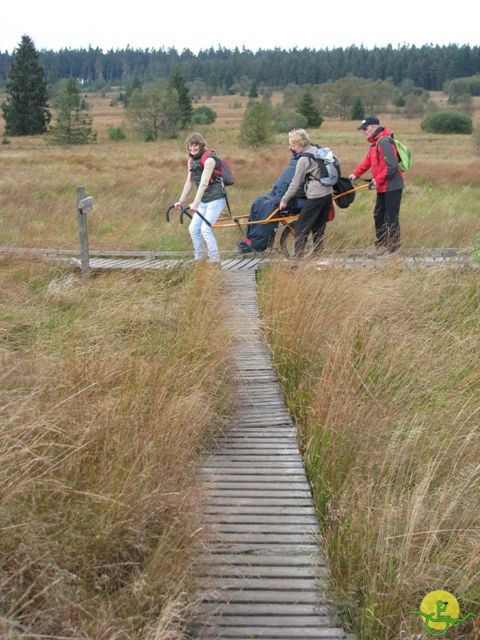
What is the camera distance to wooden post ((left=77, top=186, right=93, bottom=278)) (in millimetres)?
7309

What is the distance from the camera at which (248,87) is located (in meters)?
130

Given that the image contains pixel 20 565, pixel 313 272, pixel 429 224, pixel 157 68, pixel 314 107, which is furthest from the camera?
pixel 157 68

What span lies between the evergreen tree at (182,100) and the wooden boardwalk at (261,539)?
5694 cm

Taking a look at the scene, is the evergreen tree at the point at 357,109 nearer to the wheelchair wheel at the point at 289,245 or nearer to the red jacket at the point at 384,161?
the wheelchair wheel at the point at 289,245

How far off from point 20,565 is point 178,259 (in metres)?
5.89

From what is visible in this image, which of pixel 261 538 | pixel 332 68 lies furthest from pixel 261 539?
pixel 332 68

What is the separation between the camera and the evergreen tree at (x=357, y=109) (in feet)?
249

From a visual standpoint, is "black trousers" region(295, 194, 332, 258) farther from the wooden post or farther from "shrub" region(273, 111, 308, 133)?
"shrub" region(273, 111, 308, 133)

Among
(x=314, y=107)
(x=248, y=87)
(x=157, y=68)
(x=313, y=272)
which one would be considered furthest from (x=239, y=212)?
(x=157, y=68)

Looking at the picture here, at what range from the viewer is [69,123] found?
161 feet

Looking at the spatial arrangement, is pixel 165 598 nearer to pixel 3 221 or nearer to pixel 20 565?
pixel 20 565

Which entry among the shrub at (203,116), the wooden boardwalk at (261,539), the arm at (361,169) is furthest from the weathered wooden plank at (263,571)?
the shrub at (203,116)

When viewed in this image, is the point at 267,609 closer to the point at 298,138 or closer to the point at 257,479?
the point at 257,479

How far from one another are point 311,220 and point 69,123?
146 feet
